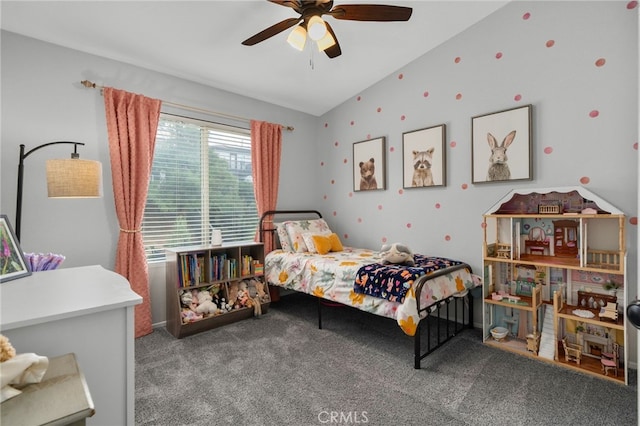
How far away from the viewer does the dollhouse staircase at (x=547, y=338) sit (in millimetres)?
2441

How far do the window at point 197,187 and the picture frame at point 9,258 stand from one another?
1.67m

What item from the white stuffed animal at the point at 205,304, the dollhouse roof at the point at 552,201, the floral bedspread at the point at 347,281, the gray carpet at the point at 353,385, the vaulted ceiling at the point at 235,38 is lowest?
the gray carpet at the point at 353,385

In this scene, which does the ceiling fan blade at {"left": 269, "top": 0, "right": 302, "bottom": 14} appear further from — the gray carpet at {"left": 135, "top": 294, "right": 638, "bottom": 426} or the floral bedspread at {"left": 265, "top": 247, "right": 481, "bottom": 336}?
the gray carpet at {"left": 135, "top": 294, "right": 638, "bottom": 426}

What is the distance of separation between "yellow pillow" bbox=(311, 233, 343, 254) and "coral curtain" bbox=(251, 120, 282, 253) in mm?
697

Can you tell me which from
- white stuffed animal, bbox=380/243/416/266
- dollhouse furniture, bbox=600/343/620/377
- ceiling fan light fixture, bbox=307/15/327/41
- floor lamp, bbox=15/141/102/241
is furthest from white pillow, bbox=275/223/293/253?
dollhouse furniture, bbox=600/343/620/377

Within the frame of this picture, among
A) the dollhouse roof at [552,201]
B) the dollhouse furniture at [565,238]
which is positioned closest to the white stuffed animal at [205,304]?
the dollhouse roof at [552,201]

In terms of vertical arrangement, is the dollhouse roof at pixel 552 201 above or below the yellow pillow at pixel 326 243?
above

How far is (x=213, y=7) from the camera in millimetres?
2383

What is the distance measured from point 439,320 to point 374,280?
907mm

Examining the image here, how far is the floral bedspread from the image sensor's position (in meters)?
2.33

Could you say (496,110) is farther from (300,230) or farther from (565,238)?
(300,230)

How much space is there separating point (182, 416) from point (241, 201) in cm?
246

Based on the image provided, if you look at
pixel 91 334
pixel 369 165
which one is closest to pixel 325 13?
pixel 369 165

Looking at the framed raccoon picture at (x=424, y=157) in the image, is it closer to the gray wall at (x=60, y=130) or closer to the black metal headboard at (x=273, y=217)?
the black metal headboard at (x=273, y=217)
